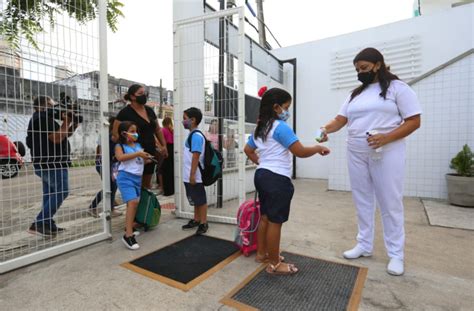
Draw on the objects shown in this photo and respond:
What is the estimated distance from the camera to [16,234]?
9.41 ft

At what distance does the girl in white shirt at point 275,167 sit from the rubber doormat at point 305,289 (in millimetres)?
102

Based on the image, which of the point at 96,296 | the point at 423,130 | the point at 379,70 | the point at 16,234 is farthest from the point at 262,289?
the point at 423,130

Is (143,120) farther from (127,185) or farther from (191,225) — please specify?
(191,225)

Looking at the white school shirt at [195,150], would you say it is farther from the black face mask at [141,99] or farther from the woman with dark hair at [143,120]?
the black face mask at [141,99]

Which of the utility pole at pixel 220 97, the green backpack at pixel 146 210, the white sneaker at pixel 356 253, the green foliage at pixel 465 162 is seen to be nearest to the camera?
the white sneaker at pixel 356 253

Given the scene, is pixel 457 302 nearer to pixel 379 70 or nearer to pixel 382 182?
pixel 382 182

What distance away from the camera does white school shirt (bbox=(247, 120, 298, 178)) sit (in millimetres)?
1911

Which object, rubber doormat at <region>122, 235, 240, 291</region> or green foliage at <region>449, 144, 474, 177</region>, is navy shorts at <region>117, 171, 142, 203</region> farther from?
green foliage at <region>449, 144, 474, 177</region>

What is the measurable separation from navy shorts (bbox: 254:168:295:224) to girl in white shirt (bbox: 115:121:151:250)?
1.27 m

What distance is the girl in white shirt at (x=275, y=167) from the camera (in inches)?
77.3

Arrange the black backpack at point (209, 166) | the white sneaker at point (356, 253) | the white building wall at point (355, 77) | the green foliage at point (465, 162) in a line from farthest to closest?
the white building wall at point (355, 77) → the green foliage at point (465, 162) → the black backpack at point (209, 166) → the white sneaker at point (356, 253)

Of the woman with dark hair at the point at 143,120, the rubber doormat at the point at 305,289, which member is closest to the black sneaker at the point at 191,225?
the woman with dark hair at the point at 143,120

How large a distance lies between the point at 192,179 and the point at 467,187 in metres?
3.94

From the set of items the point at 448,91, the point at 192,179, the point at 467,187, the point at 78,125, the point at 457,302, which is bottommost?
the point at 457,302
